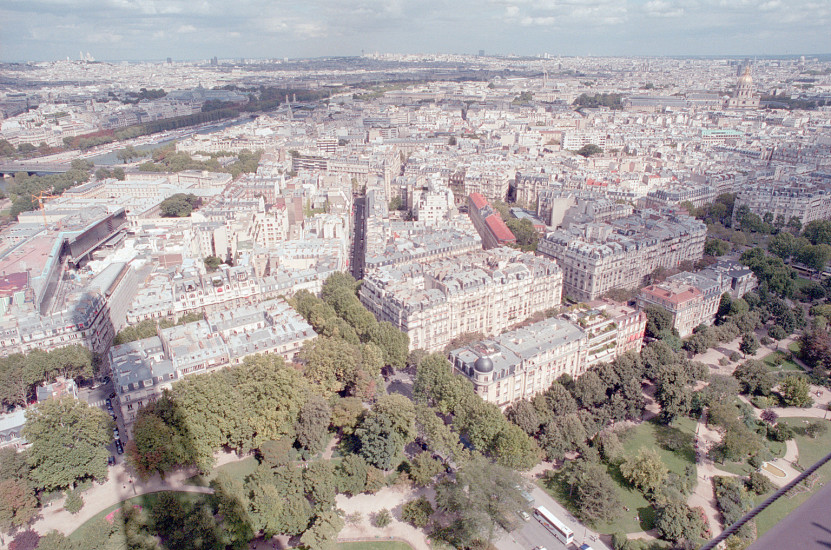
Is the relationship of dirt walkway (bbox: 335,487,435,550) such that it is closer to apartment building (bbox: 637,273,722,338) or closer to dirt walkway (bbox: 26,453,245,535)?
dirt walkway (bbox: 26,453,245,535)

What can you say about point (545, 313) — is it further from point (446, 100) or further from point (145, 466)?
point (446, 100)

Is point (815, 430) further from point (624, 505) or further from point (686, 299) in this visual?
point (624, 505)

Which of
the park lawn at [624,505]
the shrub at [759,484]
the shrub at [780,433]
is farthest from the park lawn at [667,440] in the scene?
the shrub at [780,433]

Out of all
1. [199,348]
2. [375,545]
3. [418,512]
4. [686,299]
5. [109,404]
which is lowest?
[375,545]

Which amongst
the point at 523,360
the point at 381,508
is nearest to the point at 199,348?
the point at 381,508

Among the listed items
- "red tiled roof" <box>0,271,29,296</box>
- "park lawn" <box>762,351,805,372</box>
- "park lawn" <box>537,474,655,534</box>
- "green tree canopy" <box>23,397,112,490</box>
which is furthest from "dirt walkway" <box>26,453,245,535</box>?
"park lawn" <box>762,351,805,372</box>
